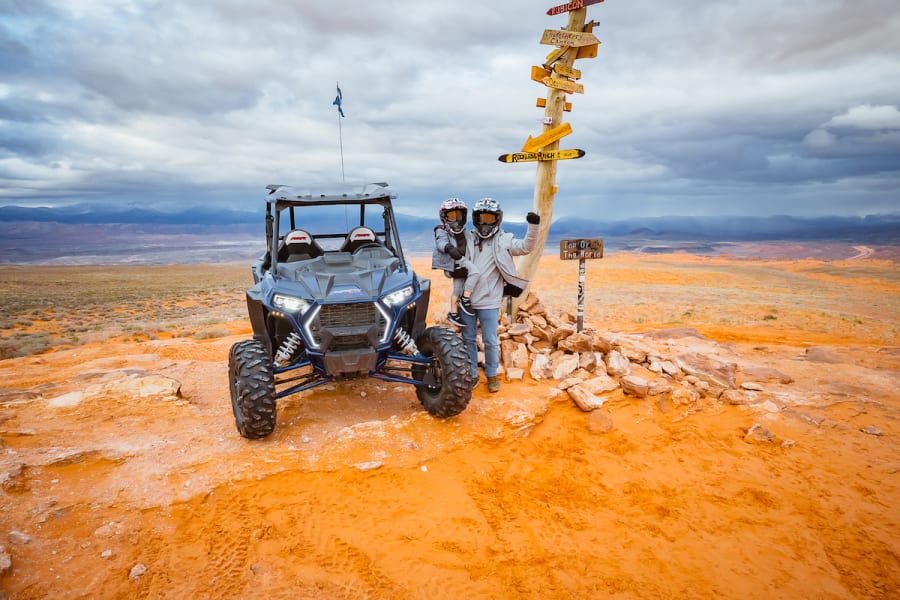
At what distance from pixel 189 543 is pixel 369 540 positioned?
4.16 ft

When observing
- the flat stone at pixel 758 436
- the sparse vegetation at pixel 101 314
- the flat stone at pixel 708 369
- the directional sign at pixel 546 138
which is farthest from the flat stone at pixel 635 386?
the sparse vegetation at pixel 101 314

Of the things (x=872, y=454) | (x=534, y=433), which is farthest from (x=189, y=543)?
(x=872, y=454)

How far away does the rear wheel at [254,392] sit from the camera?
4395 millimetres

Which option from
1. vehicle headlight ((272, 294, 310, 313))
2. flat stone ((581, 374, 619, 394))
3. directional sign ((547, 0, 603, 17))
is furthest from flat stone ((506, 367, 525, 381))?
directional sign ((547, 0, 603, 17))

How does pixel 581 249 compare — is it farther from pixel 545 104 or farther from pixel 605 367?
pixel 545 104

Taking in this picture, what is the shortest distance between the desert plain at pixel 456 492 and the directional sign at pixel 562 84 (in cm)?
451

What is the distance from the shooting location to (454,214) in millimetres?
5723

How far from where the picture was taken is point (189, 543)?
11.1ft

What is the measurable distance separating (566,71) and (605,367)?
4526 mm

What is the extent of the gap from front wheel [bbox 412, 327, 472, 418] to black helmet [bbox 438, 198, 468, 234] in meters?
1.35

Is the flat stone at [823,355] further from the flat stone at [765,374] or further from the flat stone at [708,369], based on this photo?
the flat stone at [708,369]

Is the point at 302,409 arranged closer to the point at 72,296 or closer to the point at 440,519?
the point at 440,519

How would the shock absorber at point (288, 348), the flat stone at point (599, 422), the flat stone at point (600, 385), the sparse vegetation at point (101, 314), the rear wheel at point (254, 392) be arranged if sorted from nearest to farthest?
the rear wheel at point (254, 392)
the shock absorber at point (288, 348)
the flat stone at point (599, 422)
the flat stone at point (600, 385)
the sparse vegetation at point (101, 314)

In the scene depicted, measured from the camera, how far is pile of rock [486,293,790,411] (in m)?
5.83
